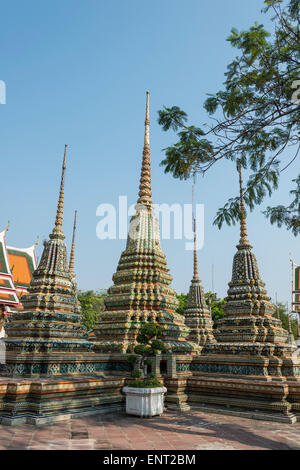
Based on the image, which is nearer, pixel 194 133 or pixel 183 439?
pixel 183 439

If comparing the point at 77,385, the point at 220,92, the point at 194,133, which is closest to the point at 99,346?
the point at 77,385

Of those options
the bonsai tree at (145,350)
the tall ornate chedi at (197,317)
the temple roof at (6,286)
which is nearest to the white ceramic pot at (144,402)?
the bonsai tree at (145,350)

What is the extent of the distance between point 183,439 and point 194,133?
21.0ft

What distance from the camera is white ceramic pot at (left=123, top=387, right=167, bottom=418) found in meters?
9.39

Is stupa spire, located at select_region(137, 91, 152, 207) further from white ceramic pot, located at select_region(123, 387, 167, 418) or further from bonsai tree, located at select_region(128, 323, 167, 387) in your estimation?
white ceramic pot, located at select_region(123, 387, 167, 418)

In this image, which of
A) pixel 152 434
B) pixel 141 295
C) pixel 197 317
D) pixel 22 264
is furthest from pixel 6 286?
pixel 152 434

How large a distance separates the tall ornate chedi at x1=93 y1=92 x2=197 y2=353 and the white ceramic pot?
327cm

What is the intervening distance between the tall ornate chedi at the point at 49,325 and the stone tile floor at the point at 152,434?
2668 millimetres

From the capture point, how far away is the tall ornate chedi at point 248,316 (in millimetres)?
12492

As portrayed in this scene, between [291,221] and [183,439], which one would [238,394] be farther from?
[291,221]

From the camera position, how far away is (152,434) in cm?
743

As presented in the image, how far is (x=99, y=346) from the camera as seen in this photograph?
44.8 feet
